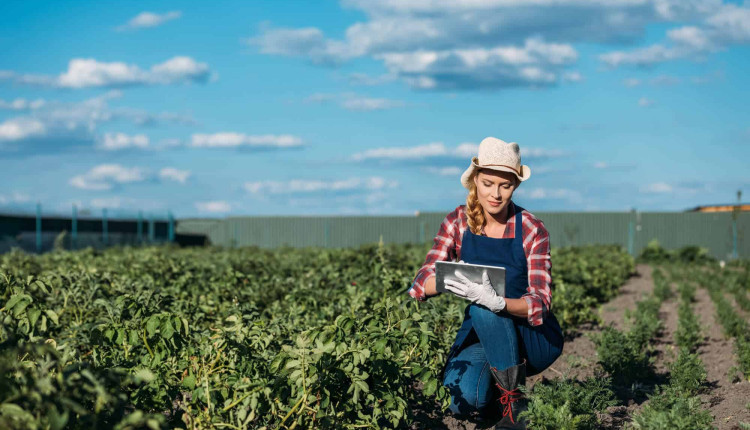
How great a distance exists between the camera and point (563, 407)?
321 cm

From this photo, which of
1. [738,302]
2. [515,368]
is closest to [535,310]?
[515,368]

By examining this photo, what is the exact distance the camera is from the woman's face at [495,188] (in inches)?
148

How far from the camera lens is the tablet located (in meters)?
3.47

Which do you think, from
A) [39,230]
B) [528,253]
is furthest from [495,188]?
[39,230]

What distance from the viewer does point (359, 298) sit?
5.12 metres

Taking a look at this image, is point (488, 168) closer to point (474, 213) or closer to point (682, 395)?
point (474, 213)

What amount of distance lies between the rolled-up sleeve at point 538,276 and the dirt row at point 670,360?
18.6 inches

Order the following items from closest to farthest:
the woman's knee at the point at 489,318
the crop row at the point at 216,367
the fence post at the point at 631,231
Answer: the crop row at the point at 216,367 < the woman's knee at the point at 489,318 < the fence post at the point at 631,231

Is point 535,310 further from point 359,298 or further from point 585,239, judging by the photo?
point 585,239

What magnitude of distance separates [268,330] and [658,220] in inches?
1215

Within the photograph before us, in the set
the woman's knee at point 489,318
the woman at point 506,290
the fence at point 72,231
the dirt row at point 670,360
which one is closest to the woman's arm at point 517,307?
the woman at point 506,290

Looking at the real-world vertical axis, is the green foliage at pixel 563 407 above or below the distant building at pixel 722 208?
below

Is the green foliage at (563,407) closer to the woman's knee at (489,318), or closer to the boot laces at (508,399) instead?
the boot laces at (508,399)

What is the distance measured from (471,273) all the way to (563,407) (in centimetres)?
75
